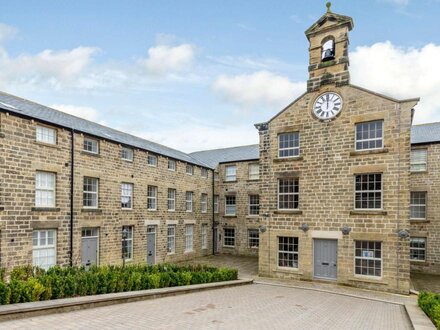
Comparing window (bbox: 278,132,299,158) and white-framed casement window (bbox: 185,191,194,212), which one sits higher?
window (bbox: 278,132,299,158)

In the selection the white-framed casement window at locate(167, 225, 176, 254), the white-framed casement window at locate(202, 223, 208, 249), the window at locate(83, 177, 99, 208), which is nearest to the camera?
the window at locate(83, 177, 99, 208)

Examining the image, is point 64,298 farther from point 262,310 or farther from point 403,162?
point 403,162

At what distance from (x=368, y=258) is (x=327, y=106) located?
877 centimetres

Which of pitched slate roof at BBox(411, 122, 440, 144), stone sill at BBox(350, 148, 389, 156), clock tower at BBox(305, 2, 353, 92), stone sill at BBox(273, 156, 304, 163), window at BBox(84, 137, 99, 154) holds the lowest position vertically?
stone sill at BBox(273, 156, 304, 163)

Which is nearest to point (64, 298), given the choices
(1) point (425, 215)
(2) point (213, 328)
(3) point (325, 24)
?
(2) point (213, 328)

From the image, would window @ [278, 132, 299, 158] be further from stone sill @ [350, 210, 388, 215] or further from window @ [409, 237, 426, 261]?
window @ [409, 237, 426, 261]

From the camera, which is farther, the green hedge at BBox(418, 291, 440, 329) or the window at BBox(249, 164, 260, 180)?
the window at BBox(249, 164, 260, 180)

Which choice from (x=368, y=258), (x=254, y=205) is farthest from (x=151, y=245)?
(x=368, y=258)

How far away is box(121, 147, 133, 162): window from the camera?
862 inches

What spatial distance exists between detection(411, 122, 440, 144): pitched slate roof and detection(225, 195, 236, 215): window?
53.3 ft

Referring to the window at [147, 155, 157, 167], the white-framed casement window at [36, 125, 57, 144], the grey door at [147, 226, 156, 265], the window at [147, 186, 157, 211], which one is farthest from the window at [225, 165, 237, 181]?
the white-framed casement window at [36, 125, 57, 144]

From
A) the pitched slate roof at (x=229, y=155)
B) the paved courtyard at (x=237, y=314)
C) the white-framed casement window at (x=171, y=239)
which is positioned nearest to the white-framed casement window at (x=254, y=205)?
the pitched slate roof at (x=229, y=155)

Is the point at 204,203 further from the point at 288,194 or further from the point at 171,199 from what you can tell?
the point at 288,194

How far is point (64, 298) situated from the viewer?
1047cm
